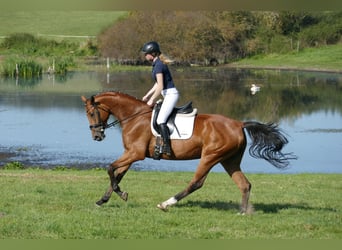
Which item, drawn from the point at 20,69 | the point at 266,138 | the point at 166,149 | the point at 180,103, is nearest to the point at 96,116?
the point at 166,149

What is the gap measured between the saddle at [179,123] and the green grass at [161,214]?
3.30 ft

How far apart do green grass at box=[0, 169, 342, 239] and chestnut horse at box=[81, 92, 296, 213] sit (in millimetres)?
428

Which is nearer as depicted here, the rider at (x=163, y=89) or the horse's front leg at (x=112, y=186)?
the rider at (x=163, y=89)

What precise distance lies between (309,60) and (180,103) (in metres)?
32.9

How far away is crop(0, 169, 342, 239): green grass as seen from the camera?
275 inches

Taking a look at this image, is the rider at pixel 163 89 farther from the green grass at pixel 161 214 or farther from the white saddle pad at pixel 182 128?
the green grass at pixel 161 214

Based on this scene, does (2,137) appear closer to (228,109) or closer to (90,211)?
(228,109)

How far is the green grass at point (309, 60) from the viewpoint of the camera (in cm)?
6538

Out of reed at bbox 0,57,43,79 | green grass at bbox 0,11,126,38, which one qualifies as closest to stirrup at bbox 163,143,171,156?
reed at bbox 0,57,43,79

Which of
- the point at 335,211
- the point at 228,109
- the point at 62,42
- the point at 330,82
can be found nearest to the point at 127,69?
the point at 62,42

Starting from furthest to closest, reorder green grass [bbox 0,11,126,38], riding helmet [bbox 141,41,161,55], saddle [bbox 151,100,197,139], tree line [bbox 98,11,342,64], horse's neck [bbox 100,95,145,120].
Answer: green grass [bbox 0,11,126,38] → tree line [bbox 98,11,342,64] → horse's neck [bbox 100,95,145,120] → saddle [bbox 151,100,197,139] → riding helmet [bbox 141,41,161,55]

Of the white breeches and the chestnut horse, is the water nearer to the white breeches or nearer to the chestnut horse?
the chestnut horse

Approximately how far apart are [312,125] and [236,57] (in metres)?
47.2

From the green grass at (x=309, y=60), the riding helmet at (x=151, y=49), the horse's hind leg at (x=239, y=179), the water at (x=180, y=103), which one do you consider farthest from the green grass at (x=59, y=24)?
the riding helmet at (x=151, y=49)
